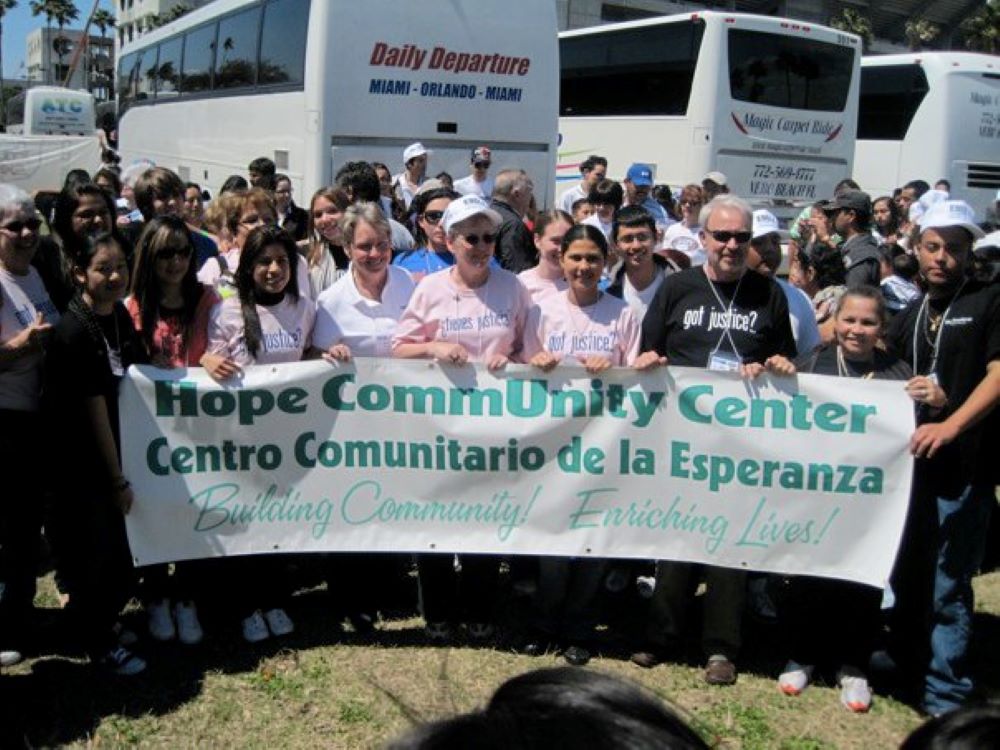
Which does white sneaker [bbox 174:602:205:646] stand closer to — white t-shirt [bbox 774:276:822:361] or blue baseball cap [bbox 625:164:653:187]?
white t-shirt [bbox 774:276:822:361]

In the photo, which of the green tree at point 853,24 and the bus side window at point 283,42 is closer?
the bus side window at point 283,42

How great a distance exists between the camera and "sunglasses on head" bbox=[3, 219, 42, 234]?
4102 mm

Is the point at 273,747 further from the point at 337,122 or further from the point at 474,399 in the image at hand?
the point at 337,122

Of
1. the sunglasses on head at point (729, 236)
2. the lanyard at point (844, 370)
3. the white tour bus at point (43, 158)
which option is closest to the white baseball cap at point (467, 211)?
the sunglasses on head at point (729, 236)

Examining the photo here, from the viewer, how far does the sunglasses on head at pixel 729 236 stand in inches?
159

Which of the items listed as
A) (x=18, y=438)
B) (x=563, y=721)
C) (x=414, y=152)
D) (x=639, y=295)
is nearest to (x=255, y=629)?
(x=18, y=438)

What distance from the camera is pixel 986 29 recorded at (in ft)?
159

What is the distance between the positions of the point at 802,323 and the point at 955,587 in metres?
1.51

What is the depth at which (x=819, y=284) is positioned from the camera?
6035 mm

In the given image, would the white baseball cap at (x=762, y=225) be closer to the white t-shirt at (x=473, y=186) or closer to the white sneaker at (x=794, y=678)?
the white sneaker at (x=794, y=678)

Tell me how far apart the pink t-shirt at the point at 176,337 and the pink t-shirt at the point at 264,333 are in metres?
0.04

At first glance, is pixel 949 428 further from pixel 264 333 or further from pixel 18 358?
pixel 18 358

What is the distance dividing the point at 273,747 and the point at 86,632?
1.04m

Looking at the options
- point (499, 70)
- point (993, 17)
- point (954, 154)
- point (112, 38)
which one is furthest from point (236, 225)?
point (112, 38)
